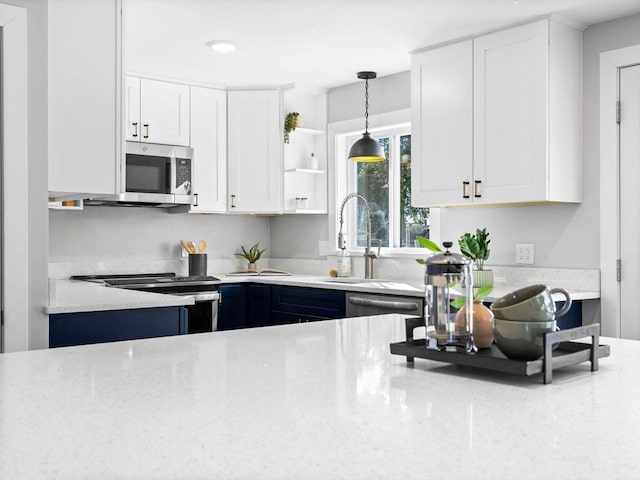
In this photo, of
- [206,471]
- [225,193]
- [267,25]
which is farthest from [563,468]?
[225,193]

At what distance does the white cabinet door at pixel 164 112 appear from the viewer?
4.76m

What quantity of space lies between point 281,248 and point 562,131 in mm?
2800

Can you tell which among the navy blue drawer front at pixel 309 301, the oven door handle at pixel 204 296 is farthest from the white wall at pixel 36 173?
the navy blue drawer front at pixel 309 301

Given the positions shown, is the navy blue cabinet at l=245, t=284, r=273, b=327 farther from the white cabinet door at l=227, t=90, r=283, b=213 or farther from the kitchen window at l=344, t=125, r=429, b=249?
the kitchen window at l=344, t=125, r=429, b=249

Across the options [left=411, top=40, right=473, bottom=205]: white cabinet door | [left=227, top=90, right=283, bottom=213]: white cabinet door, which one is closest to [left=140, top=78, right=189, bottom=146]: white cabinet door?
[left=227, top=90, right=283, bottom=213]: white cabinet door

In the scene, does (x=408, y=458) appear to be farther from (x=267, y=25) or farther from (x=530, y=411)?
(x=267, y=25)

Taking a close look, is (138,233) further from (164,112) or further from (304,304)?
(304,304)

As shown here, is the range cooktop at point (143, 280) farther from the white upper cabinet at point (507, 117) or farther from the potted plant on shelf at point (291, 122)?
the white upper cabinet at point (507, 117)

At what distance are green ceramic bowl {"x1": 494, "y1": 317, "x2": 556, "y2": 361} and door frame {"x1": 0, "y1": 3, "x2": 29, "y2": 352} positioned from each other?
76.3 inches

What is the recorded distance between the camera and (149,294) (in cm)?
314

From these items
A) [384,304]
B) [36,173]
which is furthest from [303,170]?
[36,173]

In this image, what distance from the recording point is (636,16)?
3.46m

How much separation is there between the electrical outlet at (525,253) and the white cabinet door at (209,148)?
2254mm

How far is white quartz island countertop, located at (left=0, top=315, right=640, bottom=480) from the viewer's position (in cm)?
84
